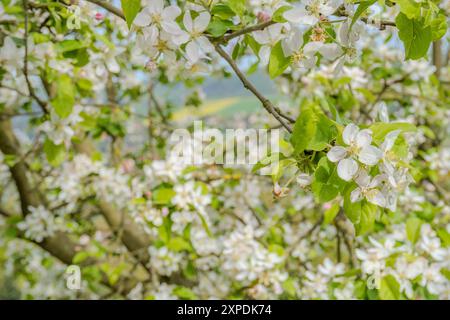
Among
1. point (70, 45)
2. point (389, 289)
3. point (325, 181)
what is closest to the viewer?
point (325, 181)

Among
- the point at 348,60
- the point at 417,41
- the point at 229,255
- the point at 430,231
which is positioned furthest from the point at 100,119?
the point at 417,41

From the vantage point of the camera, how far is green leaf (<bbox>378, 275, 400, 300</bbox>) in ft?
4.67

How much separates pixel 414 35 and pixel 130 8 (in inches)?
17.4

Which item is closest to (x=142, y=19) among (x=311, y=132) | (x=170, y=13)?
(x=170, y=13)

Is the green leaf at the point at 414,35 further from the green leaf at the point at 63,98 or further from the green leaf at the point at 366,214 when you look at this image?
the green leaf at the point at 63,98

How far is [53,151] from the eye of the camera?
5.24 feet

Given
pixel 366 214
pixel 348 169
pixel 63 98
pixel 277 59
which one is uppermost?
pixel 277 59

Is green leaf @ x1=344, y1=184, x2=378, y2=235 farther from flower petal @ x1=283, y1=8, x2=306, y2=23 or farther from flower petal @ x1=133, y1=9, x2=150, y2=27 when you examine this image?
flower petal @ x1=133, y1=9, x2=150, y2=27

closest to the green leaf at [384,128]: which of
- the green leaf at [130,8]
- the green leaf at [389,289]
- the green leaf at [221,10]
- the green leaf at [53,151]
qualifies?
the green leaf at [221,10]

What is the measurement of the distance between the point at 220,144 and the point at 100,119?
0.68 m

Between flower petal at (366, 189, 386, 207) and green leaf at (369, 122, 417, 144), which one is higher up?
green leaf at (369, 122, 417, 144)

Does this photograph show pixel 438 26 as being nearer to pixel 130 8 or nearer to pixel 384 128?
pixel 384 128

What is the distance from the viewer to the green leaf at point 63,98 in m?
1.50

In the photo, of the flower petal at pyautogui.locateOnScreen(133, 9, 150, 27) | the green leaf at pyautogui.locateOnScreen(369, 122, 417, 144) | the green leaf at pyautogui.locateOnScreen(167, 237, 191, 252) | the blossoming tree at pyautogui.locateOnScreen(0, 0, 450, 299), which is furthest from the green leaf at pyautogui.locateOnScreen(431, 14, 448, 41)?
the green leaf at pyautogui.locateOnScreen(167, 237, 191, 252)
